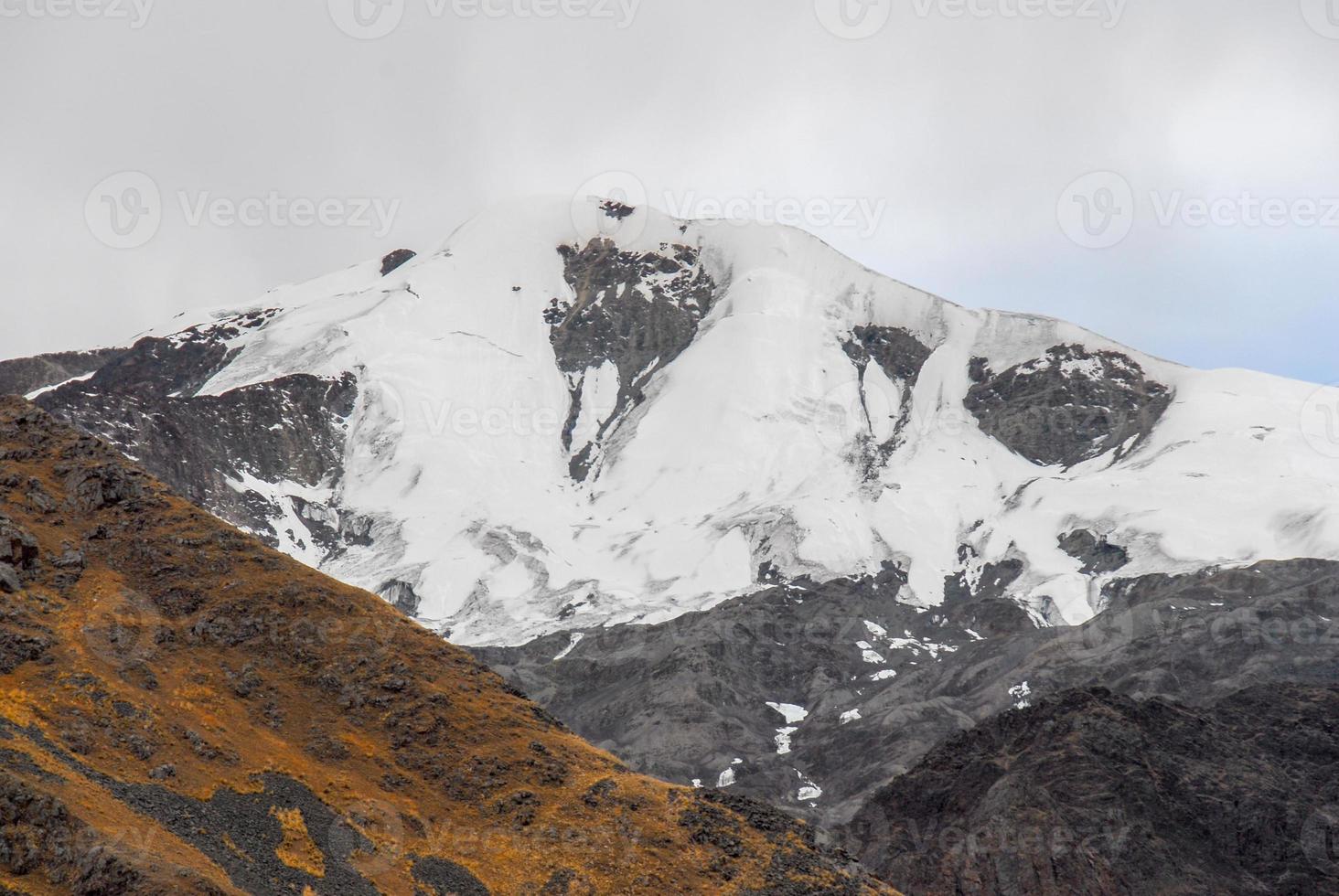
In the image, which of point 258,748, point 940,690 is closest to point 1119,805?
point 940,690

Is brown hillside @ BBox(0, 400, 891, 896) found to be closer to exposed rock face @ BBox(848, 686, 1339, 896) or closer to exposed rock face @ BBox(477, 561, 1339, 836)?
exposed rock face @ BBox(848, 686, 1339, 896)

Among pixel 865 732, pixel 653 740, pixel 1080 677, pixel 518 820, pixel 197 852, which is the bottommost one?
pixel 197 852

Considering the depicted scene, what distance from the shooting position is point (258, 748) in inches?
2114

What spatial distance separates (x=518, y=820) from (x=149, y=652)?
17581mm

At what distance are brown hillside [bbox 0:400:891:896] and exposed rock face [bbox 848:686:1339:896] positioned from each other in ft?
183

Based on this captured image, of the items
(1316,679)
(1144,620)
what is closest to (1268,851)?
(1316,679)

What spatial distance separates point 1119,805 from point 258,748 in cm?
8487

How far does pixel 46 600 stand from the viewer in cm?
5534

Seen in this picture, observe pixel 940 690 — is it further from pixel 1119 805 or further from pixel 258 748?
pixel 258 748

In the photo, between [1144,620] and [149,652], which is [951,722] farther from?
[149,652]

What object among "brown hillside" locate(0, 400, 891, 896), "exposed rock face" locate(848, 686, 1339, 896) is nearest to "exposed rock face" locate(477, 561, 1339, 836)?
"exposed rock face" locate(848, 686, 1339, 896)

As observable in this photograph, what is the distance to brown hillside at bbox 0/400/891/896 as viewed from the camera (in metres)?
45.2

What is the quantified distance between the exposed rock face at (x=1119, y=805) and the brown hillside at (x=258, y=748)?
5588cm

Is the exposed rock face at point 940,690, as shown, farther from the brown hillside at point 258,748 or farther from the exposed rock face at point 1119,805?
the brown hillside at point 258,748
